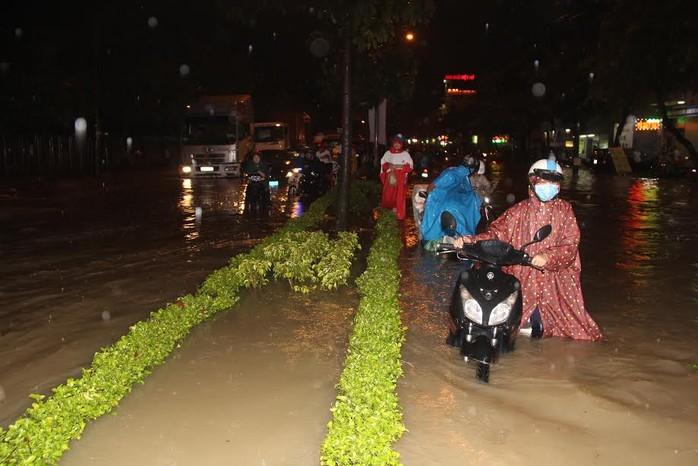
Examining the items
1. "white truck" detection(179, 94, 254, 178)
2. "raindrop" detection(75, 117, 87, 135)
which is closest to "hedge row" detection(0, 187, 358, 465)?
"white truck" detection(179, 94, 254, 178)

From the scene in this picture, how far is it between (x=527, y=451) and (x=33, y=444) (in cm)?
277

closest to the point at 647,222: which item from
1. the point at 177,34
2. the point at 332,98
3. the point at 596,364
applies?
the point at 332,98

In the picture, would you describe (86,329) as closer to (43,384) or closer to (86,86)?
(43,384)

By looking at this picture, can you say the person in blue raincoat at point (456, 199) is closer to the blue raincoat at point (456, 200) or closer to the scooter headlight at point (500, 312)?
the blue raincoat at point (456, 200)

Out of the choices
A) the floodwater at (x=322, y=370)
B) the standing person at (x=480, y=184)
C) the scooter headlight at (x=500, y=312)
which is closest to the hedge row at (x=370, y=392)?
the floodwater at (x=322, y=370)

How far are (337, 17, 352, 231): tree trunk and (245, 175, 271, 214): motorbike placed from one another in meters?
4.41

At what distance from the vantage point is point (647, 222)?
15.3 m

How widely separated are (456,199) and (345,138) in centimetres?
257

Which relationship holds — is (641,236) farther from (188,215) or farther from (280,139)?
(280,139)

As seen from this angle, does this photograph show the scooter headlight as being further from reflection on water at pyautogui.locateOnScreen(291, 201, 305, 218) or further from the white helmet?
reflection on water at pyautogui.locateOnScreen(291, 201, 305, 218)

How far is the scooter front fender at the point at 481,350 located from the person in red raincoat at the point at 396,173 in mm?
8727

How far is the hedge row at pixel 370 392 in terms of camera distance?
3668mm

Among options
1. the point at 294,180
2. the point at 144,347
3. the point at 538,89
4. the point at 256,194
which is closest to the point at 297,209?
the point at 256,194

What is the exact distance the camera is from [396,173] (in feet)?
46.3
